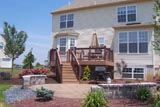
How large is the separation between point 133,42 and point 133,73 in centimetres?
269

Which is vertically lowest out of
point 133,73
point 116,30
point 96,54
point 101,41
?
point 133,73

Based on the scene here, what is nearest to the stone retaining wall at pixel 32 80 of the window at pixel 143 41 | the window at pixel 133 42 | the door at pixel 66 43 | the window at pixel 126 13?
the window at pixel 133 42

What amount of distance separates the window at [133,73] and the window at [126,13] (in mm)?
4771

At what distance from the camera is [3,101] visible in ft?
47.1

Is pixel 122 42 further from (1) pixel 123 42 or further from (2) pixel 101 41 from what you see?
(2) pixel 101 41

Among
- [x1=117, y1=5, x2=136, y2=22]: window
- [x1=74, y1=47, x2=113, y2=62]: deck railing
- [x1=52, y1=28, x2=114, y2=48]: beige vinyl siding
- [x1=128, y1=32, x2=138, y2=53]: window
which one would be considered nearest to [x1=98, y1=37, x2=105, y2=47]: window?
[x1=52, y1=28, x2=114, y2=48]: beige vinyl siding

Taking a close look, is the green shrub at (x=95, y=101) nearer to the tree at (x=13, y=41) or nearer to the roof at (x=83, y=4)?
the roof at (x=83, y=4)

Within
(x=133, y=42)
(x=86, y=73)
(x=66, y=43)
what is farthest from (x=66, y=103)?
(x=66, y=43)

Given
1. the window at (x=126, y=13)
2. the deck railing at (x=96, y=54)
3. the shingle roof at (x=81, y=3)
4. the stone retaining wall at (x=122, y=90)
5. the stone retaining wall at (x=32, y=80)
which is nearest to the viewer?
the stone retaining wall at (x=122, y=90)

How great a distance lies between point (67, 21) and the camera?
31.4m

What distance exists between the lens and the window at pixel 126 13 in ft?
88.3

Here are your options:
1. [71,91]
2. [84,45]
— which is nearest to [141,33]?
[84,45]

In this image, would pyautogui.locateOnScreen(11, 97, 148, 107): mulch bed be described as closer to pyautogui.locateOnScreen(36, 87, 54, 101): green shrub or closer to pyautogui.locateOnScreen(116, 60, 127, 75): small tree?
pyautogui.locateOnScreen(36, 87, 54, 101): green shrub

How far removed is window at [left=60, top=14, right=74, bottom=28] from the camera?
102 feet
